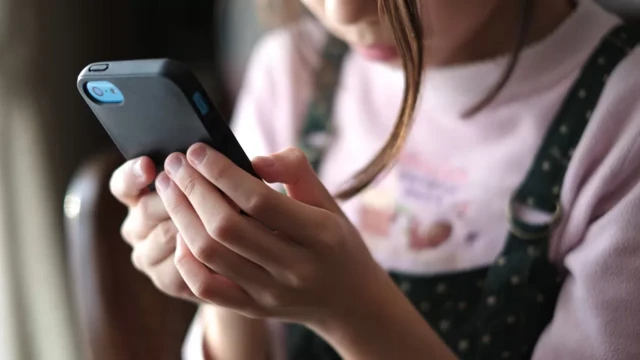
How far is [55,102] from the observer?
936 millimetres

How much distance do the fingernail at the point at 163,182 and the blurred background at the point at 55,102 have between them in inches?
16.9

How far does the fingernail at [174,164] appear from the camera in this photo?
37cm

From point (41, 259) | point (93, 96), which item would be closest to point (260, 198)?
point (93, 96)

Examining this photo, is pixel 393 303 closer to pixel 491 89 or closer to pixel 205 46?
pixel 491 89

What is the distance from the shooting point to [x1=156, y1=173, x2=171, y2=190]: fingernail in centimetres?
38

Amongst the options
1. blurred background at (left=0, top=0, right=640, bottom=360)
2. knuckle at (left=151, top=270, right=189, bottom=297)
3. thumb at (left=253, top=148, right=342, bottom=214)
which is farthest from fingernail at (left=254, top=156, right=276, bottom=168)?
blurred background at (left=0, top=0, right=640, bottom=360)

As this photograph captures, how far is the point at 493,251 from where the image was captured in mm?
526

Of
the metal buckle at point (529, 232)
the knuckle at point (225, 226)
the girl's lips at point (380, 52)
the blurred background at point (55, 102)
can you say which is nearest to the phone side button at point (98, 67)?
the knuckle at point (225, 226)

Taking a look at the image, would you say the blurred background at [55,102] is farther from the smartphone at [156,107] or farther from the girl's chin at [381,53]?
the smartphone at [156,107]

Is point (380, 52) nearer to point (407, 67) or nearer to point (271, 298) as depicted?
point (407, 67)

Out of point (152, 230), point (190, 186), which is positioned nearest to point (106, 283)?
point (152, 230)

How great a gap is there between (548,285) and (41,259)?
2.46 feet

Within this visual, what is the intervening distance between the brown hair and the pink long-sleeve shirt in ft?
0.05

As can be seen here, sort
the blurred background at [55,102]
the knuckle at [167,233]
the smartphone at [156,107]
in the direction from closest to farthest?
the smartphone at [156,107] → the knuckle at [167,233] → the blurred background at [55,102]
